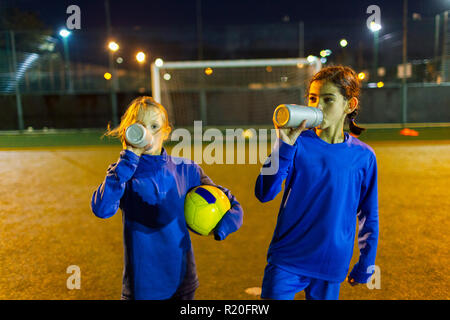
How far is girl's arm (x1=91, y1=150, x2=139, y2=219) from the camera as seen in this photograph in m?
1.80

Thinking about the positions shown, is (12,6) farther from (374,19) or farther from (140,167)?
(140,167)

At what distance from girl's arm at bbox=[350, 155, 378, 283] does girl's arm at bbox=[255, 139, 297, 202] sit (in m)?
0.49

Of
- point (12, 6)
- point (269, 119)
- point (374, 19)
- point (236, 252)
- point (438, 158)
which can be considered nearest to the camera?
point (236, 252)

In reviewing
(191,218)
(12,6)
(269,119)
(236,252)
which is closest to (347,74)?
(191,218)

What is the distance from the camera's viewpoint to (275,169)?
186 centimetres

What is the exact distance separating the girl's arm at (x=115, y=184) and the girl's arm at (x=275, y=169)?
0.63 meters

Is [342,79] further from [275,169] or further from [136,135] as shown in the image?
[136,135]

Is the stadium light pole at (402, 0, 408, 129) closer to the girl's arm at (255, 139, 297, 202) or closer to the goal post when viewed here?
the goal post

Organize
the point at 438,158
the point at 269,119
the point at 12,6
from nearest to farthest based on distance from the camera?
1. the point at 438,158
2. the point at 269,119
3. the point at 12,6

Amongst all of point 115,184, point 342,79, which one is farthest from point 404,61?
point 115,184

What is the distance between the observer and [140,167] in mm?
1976

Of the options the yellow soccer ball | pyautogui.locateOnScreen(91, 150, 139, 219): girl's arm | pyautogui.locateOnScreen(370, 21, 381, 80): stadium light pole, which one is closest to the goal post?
pyautogui.locateOnScreen(370, 21, 381, 80): stadium light pole

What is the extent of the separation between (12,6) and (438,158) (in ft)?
81.9

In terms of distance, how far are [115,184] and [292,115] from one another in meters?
0.89
